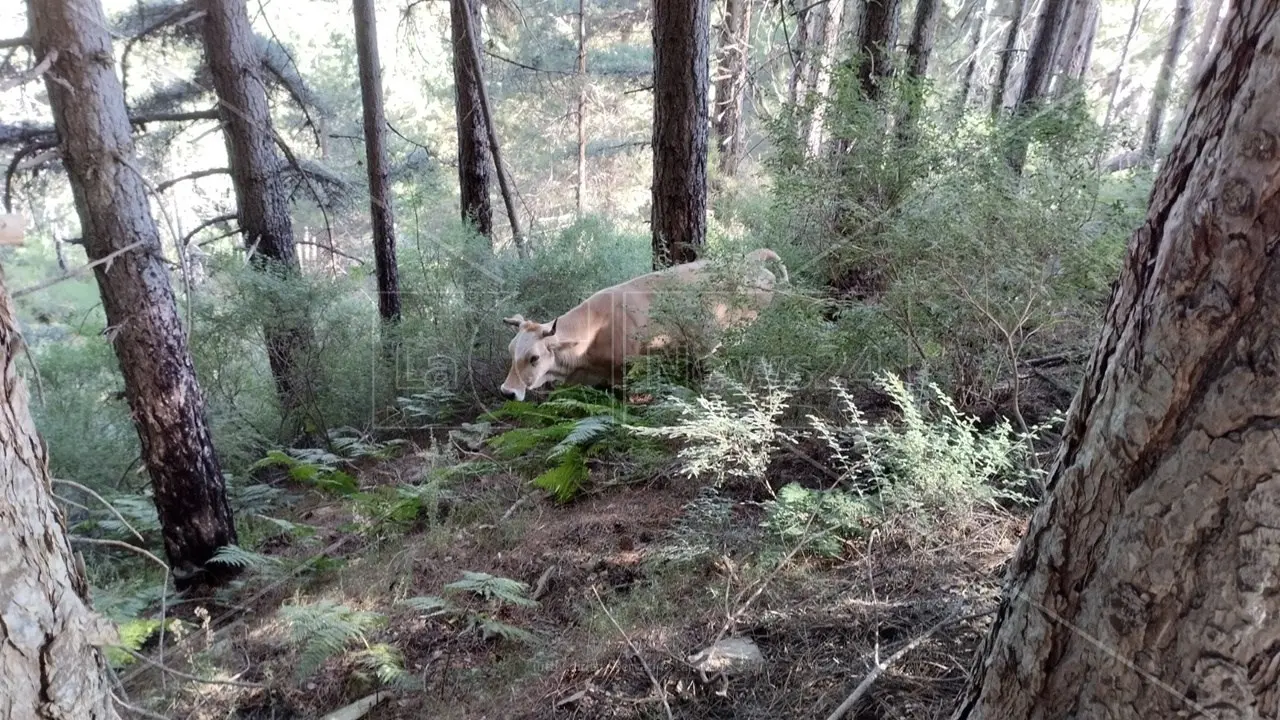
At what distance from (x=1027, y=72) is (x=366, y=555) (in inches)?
346

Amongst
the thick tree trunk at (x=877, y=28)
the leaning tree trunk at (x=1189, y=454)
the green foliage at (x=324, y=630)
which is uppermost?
the thick tree trunk at (x=877, y=28)

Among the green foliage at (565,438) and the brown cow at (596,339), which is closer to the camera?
the green foliage at (565,438)

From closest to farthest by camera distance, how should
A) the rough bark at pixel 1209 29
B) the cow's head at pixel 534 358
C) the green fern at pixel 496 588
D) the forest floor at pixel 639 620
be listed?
the rough bark at pixel 1209 29, the forest floor at pixel 639 620, the green fern at pixel 496 588, the cow's head at pixel 534 358

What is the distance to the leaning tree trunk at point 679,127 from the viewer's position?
6469 mm

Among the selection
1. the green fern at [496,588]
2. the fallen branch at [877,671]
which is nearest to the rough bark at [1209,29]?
the fallen branch at [877,671]

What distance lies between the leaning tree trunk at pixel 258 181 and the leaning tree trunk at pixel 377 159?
3.42ft

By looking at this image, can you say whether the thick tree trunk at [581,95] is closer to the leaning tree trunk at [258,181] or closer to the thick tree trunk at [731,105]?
the thick tree trunk at [731,105]

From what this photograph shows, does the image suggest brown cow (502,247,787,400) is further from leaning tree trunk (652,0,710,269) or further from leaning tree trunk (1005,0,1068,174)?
leaning tree trunk (1005,0,1068,174)

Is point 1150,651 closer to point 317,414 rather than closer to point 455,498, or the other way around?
point 455,498

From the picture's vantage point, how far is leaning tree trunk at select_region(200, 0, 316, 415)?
7820 millimetres

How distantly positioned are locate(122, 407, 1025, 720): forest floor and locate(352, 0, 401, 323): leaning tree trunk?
496cm

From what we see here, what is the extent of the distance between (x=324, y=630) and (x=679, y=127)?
5295 millimetres

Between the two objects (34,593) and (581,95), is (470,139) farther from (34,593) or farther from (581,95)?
(34,593)

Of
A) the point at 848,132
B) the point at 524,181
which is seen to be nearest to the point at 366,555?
the point at 848,132
